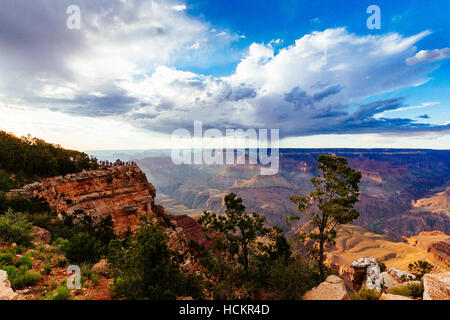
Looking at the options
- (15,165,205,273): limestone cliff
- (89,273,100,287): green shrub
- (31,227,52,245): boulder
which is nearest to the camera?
(89,273,100,287): green shrub

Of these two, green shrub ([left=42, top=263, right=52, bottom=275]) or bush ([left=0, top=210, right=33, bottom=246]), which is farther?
bush ([left=0, top=210, right=33, bottom=246])

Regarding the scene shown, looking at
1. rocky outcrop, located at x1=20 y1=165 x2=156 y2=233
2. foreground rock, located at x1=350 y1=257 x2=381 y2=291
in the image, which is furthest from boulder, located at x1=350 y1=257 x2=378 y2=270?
rocky outcrop, located at x1=20 y1=165 x2=156 y2=233

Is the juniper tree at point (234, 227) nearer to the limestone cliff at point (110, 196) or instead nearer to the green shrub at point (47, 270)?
the limestone cliff at point (110, 196)

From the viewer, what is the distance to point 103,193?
30.1 m

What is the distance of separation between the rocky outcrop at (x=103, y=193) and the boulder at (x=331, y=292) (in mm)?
28365

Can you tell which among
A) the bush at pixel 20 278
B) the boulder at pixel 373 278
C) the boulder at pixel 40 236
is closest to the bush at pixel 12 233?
the boulder at pixel 40 236

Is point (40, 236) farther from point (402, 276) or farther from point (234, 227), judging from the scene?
point (402, 276)

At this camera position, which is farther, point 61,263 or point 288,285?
point 288,285

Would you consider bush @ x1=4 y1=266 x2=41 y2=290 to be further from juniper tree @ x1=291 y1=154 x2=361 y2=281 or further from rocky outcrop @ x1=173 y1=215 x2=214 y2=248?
rocky outcrop @ x1=173 y1=215 x2=214 y2=248

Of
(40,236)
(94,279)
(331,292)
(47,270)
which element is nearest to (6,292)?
(47,270)

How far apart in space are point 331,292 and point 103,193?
3290cm

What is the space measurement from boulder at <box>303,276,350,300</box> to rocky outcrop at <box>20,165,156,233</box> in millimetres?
28365

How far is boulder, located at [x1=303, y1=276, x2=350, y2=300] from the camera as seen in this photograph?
25.4ft
